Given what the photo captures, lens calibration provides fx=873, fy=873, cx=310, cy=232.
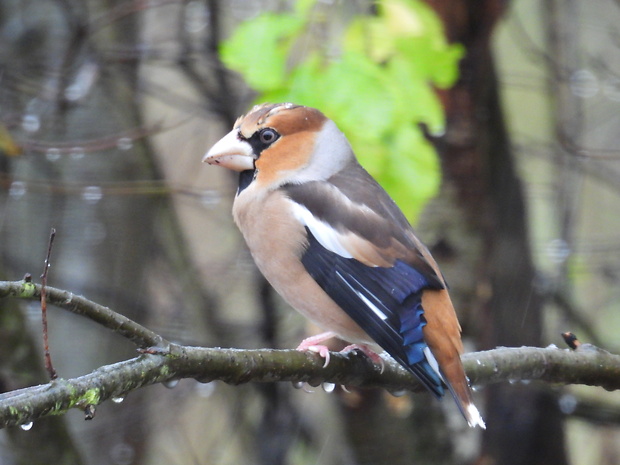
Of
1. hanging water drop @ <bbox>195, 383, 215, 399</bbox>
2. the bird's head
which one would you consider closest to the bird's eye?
the bird's head

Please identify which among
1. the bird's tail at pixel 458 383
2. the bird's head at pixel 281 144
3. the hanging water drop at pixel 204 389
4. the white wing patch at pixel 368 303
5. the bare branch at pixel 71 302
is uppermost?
the bare branch at pixel 71 302

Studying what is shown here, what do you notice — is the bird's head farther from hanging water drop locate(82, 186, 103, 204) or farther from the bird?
hanging water drop locate(82, 186, 103, 204)

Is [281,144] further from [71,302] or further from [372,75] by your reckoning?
[71,302]

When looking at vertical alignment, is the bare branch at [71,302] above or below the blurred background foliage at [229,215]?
above

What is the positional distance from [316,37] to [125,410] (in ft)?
9.68

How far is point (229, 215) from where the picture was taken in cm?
608

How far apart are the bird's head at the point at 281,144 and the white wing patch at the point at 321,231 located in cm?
17

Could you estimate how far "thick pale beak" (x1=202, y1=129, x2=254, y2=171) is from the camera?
3.18 m

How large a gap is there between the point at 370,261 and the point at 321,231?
0.22 m

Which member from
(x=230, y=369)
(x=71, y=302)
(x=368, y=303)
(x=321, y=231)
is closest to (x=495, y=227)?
(x=321, y=231)

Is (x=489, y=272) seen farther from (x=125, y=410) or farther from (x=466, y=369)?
(x=125, y=410)

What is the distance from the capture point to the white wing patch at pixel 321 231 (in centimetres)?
304

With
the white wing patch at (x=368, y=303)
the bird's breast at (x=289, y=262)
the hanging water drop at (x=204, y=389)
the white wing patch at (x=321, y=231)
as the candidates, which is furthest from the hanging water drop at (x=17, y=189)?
the white wing patch at (x=368, y=303)

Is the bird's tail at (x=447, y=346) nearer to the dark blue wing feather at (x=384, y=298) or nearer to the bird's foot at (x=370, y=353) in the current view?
the dark blue wing feather at (x=384, y=298)
